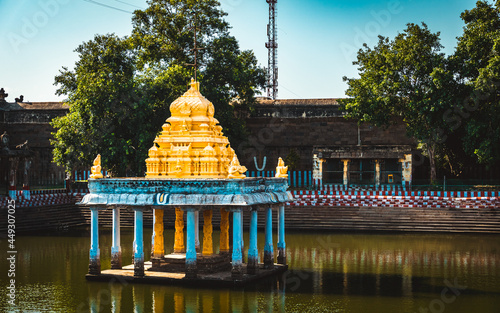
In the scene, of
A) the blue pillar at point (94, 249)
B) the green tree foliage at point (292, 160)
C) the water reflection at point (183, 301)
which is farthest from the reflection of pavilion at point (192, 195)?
the green tree foliage at point (292, 160)

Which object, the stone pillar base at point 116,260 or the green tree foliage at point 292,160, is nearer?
the stone pillar base at point 116,260

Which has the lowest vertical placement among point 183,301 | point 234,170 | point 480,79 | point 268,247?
point 183,301

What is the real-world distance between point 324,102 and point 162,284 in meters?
24.2

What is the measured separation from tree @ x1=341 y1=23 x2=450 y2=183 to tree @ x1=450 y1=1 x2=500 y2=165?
850 mm

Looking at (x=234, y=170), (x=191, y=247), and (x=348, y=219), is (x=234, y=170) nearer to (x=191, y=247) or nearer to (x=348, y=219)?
(x=191, y=247)

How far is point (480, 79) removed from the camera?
28.6 m

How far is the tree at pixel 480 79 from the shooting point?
2886cm

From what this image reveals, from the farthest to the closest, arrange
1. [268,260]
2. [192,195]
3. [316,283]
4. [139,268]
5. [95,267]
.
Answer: [268,260] < [316,283] < [95,267] < [139,268] < [192,195]

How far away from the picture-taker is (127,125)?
102ft

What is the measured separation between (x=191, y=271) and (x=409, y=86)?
57.9 feet

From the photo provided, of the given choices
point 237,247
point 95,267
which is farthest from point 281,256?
point 95,267

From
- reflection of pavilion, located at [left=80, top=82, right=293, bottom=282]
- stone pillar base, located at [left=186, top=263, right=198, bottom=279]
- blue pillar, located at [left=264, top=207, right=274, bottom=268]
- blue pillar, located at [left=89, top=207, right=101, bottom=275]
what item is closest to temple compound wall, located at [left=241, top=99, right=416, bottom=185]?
blue pillar, located at [left=264, top=207, right=274, bottom=268]

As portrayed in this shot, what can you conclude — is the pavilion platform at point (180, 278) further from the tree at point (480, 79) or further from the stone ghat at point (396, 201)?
the tree at point (480, 79)

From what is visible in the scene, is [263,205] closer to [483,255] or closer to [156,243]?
[156,243]
